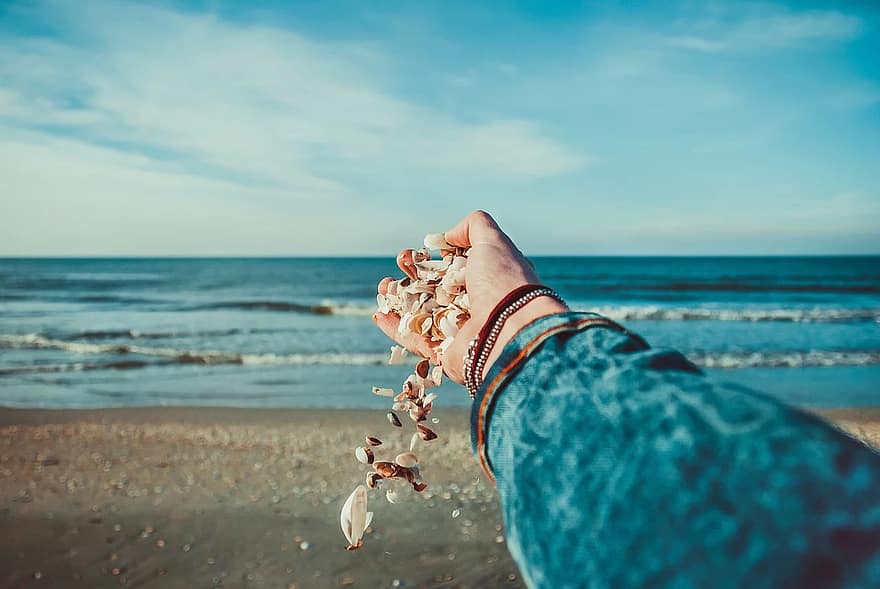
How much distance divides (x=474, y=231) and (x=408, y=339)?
1.14 ft

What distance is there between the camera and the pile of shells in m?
1.36

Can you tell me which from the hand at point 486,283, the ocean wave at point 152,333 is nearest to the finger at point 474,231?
the hand at point 486,283

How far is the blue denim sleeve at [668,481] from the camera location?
423 millimetres

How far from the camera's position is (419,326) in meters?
1.51

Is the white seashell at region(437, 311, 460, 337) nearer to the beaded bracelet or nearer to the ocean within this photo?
the beaded bracelet

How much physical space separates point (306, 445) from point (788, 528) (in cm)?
675

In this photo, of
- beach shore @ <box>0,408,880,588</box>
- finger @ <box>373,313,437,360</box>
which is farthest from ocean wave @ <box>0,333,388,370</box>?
finger @ <box>373,313,437,360</box>

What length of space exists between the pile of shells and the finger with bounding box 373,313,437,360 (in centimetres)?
2

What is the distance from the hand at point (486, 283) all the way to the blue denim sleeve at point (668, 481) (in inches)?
8.1

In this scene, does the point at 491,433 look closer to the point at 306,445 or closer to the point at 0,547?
the point at 0,547

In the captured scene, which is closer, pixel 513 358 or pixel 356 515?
pixel 513 358

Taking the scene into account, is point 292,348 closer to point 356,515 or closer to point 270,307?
point 270,307

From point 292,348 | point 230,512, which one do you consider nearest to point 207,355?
point 292,348

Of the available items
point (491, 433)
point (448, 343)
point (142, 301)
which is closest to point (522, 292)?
point (491, 433)
